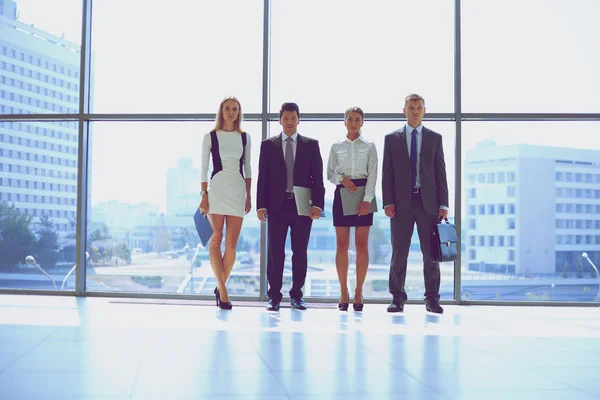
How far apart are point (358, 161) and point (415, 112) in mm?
527

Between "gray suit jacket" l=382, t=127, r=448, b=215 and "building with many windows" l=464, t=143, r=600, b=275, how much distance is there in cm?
74

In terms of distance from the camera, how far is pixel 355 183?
4.61m

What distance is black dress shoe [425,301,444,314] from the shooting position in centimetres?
455

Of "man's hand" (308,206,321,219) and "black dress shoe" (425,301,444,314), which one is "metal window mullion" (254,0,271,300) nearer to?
"man's hand" (308,206,321,219)

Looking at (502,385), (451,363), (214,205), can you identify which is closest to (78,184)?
(214,205)

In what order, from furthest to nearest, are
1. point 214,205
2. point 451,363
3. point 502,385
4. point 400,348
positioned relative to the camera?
point 214,205, point 400,348, point 451,363, point 502,385

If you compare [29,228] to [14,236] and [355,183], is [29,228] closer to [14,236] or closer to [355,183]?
[14,236]

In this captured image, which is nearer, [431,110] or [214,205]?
[214,205]

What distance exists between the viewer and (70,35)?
209 inches

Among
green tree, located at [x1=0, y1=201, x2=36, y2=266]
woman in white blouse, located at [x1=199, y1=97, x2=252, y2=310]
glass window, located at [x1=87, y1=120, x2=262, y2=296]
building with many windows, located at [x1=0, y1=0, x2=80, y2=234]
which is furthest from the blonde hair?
green tree, located at [x1=0, y1=201, x2=36, y2=266]

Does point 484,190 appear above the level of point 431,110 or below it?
below

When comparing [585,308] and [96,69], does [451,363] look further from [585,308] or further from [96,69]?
[96,69]

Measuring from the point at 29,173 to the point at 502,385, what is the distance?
435 cm

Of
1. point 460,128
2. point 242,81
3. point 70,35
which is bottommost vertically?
point 460,128
